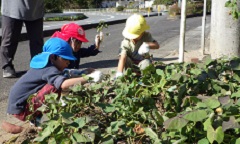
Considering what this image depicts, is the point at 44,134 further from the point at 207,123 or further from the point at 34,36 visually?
the point at 34,36

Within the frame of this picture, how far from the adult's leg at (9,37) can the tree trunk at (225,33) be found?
2490 millimetres

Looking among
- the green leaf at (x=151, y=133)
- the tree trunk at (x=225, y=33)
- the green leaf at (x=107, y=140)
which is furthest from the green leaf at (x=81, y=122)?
the tree trunk at (x=225, y=33)

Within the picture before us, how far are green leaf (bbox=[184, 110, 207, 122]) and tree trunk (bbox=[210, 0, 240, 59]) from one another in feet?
8.44

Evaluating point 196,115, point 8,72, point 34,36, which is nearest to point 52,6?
point 34,36

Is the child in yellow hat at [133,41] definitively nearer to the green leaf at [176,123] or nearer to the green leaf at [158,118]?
the green leaf at [158,118]

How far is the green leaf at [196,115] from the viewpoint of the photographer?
1736 millimetres

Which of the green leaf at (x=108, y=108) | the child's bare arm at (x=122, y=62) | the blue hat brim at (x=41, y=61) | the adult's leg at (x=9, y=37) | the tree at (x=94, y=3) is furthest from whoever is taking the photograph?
the tree at (x=94, y=3)

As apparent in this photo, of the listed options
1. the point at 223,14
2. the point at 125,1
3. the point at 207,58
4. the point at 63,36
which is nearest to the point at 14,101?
the point at 63,36

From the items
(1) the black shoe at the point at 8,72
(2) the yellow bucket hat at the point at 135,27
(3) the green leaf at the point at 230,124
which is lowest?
(1) the black shoe at the point at 8,72

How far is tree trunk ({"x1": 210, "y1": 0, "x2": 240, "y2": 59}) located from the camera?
169 inches

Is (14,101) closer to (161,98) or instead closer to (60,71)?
(60,71)

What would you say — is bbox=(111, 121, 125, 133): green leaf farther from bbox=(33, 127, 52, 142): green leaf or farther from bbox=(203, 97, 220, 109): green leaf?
bbox=(203, 97, 220, 109): green leaf

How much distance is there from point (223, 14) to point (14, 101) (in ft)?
7.58

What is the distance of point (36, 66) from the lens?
10.4 feet
